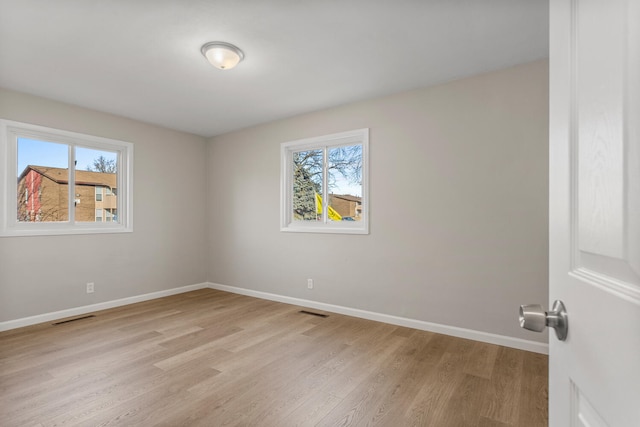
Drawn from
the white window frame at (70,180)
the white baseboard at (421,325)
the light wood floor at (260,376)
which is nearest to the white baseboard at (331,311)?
the white baseboard at (421,325)

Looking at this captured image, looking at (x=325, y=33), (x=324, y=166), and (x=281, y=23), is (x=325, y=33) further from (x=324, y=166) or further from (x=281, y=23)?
(x=324, y=166)

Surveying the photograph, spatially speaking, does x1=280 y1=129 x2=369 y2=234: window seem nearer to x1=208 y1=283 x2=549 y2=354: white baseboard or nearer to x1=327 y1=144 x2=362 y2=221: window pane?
x1=327 y1=144 x2=362 y2=221: window pane

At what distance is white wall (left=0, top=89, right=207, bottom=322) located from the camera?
3426mm

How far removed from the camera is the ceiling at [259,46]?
2104 mm

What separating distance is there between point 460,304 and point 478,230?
29.3 inches

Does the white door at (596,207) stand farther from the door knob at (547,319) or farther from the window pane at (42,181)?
the window pane at (42,181)

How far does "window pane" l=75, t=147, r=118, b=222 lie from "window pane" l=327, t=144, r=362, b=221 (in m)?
2.93

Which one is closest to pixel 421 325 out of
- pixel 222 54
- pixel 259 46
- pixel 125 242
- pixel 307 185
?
pixel 307 185

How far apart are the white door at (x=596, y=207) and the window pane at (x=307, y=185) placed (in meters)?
3.62

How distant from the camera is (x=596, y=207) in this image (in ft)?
1.56

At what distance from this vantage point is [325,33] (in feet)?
7.78

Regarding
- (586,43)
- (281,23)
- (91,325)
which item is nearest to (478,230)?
(281,23)

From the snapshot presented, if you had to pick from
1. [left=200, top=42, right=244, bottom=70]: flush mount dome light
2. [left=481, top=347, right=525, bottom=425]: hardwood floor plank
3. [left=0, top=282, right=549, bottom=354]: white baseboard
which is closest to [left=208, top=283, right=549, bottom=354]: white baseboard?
[left=0, top=282, right=549, bottom=354]: white baseboard

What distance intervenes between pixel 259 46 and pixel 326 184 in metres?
1.98
